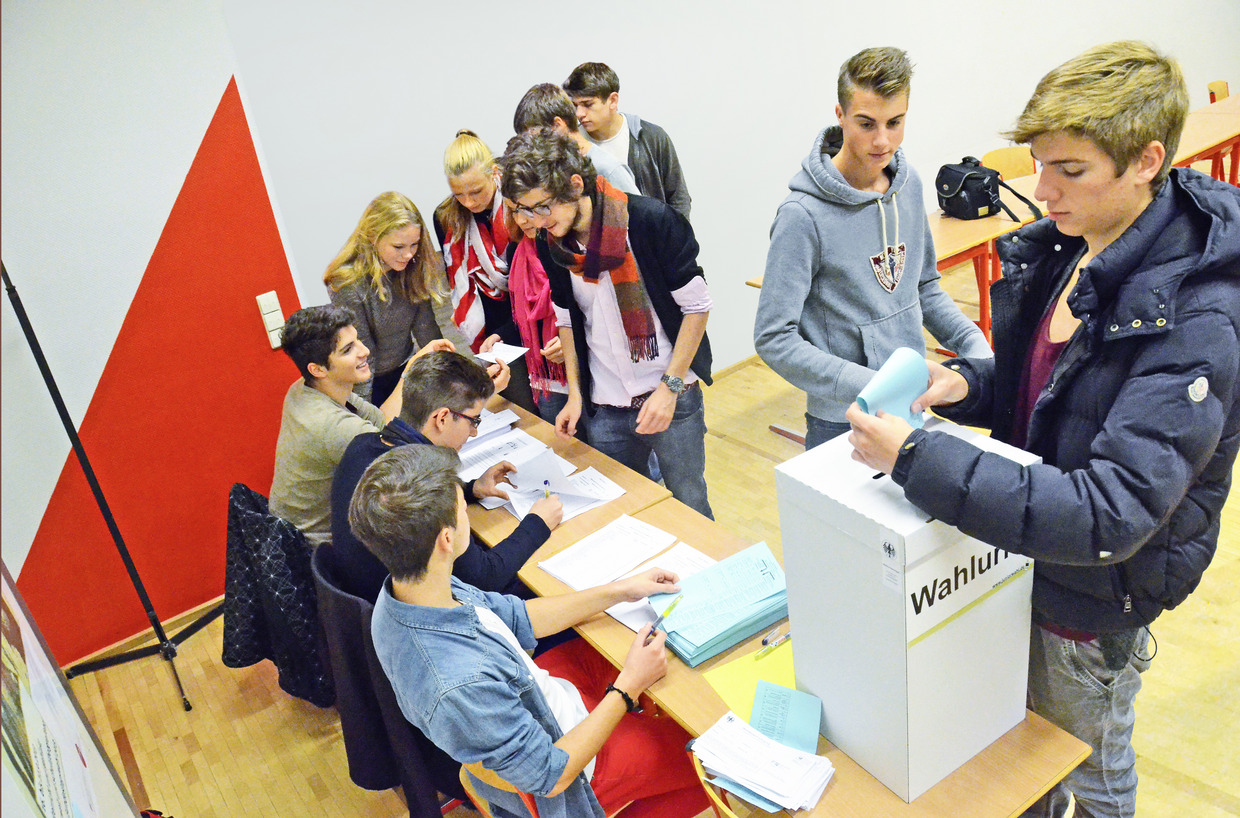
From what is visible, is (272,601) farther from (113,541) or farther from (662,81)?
(662,81)

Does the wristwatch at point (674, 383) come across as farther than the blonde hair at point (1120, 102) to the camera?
Yes

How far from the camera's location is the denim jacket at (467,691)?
1.64 meters

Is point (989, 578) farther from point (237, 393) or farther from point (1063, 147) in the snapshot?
point (237, 393)

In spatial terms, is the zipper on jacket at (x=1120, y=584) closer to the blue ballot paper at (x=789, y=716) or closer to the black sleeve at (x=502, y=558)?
the blue ballot paper at (x=789, y=716)

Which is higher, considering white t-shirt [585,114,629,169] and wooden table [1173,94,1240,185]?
white t-shirt [585,114,629,169]

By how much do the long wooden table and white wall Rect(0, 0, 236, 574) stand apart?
5.76 feet

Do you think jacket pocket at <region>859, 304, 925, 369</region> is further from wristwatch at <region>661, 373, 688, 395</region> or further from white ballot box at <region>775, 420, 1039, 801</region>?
white ballot box at <region>775, 420, 1039, 801</region>

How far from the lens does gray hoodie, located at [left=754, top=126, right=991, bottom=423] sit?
7.02ft

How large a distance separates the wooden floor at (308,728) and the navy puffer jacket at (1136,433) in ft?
4.34

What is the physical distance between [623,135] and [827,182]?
177 centimetres

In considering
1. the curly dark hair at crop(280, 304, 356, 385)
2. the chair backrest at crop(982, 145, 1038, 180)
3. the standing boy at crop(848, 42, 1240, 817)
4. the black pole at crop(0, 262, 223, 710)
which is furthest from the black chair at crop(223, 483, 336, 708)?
the chair backrest at crop(982, 145, 1038, 180)

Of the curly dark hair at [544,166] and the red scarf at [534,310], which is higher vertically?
the curly dark hair at [544,166]

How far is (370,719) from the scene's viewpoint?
2277 mm

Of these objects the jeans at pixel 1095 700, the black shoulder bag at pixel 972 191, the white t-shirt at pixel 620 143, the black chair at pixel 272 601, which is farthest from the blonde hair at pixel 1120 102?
the black shoulder bag at pixel 972 191
